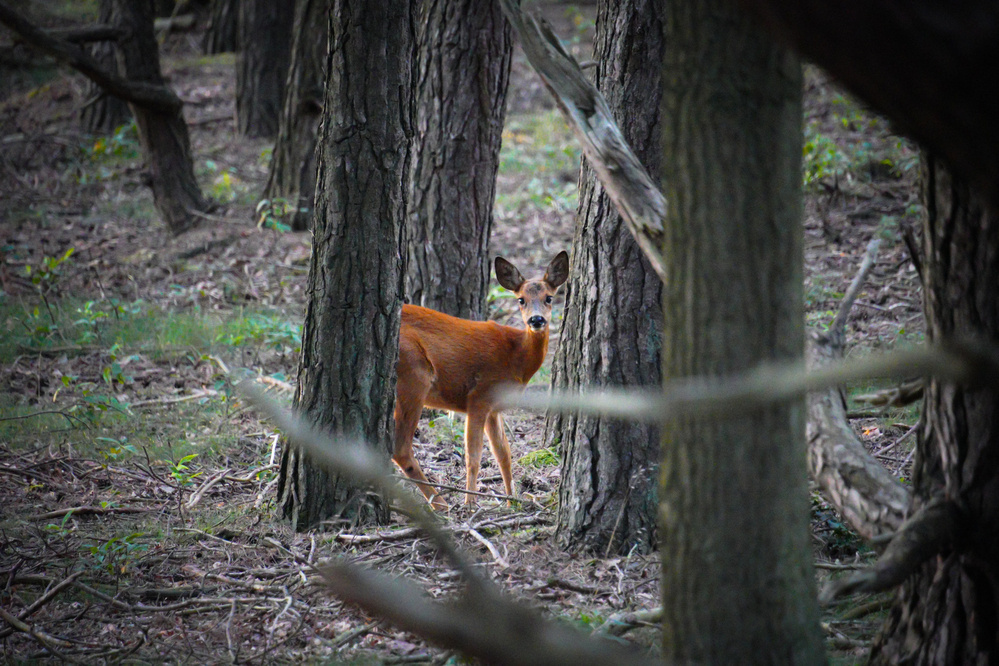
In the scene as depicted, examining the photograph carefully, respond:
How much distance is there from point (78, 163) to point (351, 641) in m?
13.1

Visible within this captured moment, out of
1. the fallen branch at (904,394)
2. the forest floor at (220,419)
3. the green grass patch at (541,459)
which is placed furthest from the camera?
the green grass patch at (541,459)

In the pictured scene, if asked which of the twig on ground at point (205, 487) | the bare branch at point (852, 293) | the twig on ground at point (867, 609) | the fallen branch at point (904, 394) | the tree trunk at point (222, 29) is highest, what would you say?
the tree trunk at point (222, 29)

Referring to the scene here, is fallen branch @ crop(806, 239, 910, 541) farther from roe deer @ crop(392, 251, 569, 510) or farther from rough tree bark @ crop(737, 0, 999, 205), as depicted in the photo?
roe deer @ crop(392, 251, 569, 510)

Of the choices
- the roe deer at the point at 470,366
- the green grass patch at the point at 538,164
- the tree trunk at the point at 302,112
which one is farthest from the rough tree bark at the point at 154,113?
the roe deer at the point at 470,366

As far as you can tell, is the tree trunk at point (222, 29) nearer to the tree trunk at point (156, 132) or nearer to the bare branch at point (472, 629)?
the tree trunk at point (156, 132)

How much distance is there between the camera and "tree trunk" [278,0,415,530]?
4820mm

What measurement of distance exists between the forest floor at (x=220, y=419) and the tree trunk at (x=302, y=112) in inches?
21.6

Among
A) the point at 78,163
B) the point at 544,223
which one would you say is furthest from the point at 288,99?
the point at 78,163

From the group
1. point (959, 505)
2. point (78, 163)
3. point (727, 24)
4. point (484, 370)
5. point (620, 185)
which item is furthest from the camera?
point (78, 163)

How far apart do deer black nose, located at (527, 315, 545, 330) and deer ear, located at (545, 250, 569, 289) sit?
1.61ft

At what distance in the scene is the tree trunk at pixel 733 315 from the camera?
231 cm

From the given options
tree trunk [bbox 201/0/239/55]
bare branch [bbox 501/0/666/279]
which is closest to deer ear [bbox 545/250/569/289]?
bare branch [bbox 501/0/666/279]

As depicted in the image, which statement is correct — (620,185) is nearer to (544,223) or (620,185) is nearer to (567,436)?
(567,436)

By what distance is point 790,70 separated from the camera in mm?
2344
